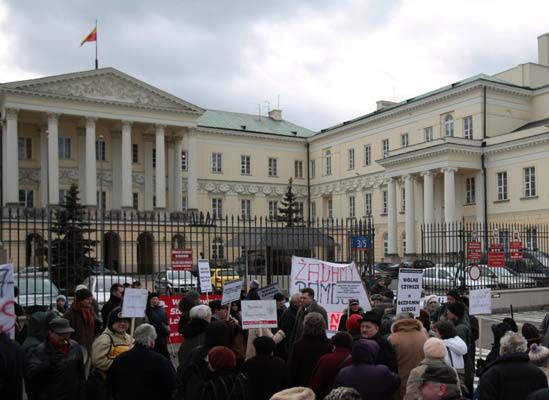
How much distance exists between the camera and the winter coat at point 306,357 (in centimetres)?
682

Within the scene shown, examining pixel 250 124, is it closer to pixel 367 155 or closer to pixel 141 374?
pixel 367 155

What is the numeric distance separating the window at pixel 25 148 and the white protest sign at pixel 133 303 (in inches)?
1949

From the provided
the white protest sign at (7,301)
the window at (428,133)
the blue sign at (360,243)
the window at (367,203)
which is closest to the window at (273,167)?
the window at (367,203)


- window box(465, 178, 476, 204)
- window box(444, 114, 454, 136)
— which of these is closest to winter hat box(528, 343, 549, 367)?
window box(465, 178, 476, 204)

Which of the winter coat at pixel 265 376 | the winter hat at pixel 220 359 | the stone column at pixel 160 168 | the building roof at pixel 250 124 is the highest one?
the building roof at pixel 250 124


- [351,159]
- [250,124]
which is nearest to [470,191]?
[351,159]

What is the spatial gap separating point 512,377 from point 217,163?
59171mm

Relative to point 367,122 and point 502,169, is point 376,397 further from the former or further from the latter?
point 367,122

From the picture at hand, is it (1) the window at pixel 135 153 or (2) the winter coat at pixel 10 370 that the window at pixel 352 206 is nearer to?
(1) the window at pixel 135 153

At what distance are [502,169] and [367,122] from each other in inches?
647

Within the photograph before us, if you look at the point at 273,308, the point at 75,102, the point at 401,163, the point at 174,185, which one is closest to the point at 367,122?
the point at 401,163

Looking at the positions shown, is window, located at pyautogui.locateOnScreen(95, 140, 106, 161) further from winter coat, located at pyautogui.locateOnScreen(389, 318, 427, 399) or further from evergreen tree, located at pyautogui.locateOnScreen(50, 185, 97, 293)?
winter coat, located at pyautogui.locateOnScreen(389, 318, 427, 399)

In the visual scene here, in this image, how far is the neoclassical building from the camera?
4597 centimetres

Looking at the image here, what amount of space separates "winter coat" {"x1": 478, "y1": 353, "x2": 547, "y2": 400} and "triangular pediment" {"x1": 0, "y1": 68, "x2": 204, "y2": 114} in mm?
49433
